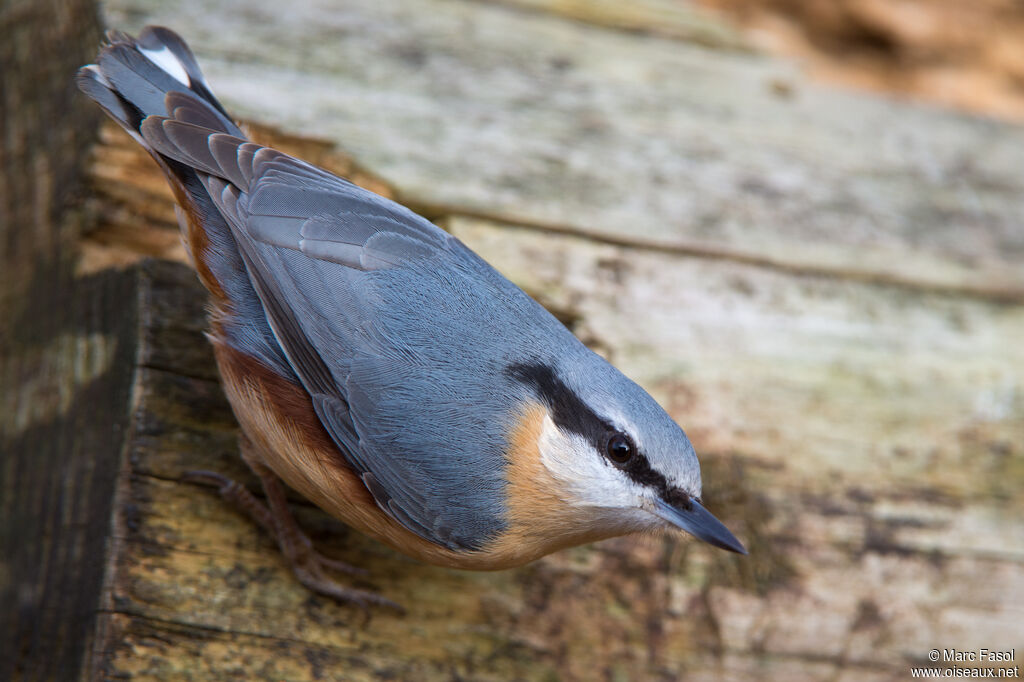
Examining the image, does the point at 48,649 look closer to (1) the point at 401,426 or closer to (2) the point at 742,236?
(1) the point at 401,426

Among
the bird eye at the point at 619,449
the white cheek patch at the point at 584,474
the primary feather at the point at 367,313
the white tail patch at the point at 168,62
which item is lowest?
the white cheek patch at the point at 584,474

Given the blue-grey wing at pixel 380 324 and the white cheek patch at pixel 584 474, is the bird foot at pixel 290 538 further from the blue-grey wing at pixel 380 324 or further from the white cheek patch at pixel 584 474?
the white cheek patch at pixel 584 474

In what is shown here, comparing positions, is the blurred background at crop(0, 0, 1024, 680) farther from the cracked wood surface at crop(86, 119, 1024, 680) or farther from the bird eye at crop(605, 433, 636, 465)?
the bird eye at crop(605, 433, 636, 465)

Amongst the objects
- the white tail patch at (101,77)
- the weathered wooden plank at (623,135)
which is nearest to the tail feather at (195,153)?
the white tail patch at (101,77)

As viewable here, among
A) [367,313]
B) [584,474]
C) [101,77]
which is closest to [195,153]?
[101,77]

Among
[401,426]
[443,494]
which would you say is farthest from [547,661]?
[401,426]

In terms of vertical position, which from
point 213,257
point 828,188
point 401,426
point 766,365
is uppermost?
point 213,257

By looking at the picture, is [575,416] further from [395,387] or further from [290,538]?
[290,538]
